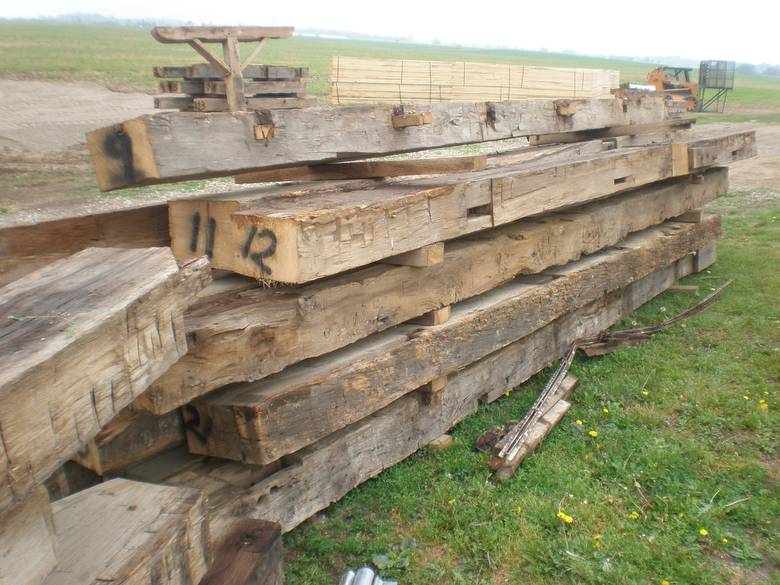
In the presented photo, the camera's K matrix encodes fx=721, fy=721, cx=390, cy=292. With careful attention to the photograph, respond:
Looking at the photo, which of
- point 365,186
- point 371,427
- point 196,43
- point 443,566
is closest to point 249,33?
point 196,43

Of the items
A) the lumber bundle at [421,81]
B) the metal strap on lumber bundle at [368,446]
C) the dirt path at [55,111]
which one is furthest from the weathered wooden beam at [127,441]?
the dirt path at [55,111]

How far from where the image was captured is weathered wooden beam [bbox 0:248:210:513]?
4.56 ft

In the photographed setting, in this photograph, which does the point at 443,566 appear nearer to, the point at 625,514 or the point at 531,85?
the point at 625,514

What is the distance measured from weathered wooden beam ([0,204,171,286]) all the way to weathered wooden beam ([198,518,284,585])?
53.0 inches

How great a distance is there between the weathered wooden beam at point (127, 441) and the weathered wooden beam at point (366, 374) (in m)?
0.10

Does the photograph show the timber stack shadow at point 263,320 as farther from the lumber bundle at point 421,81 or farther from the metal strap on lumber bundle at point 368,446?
the lumber bundle at point 421,81

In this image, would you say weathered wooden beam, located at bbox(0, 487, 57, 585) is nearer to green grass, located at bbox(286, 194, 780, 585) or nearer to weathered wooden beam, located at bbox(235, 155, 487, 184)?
green grass, located at bbox(286, 194, 780, 585)

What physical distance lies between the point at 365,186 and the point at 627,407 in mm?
2040

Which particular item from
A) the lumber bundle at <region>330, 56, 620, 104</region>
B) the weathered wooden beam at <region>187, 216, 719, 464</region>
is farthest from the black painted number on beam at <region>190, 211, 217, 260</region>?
the lumber bundle at <region>330, 56, 620, 104</region>

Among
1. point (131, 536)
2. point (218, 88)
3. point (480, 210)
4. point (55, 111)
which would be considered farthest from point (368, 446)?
point (55, 111)

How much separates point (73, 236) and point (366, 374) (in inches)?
53.4

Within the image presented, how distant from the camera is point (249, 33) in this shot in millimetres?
11008

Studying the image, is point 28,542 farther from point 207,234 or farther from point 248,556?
point 207,234

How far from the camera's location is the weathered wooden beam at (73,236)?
112 inches
